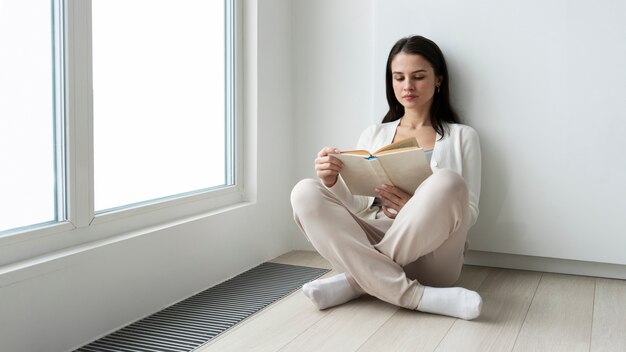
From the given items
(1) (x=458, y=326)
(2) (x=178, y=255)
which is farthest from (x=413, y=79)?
(2) (x=178, y=255)

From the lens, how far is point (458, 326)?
2.05m

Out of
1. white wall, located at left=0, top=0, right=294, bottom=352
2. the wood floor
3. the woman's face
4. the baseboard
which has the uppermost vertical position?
the woman's face

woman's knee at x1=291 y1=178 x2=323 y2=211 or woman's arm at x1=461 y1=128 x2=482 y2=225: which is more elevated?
woman's arm at x1=461 y1=128 x2=482 y2=225

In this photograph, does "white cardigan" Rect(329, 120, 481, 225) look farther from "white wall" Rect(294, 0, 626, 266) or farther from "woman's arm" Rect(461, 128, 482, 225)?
"white wall" Rect(294, 0, 626, 266)

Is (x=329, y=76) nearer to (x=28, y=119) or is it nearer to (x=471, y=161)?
(x=471, y=161)

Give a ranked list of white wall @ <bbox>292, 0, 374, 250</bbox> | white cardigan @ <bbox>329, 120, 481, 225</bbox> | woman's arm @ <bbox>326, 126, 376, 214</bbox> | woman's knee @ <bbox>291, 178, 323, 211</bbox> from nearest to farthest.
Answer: woman's knee @ <bbox>291, 178, 323, 211</bbox> < woman's arm @ <bbox>326, 126, 376, 214</bbox> < white cardigan @ <bbox>329, 120, 481, 225</bbox> < white wall @ <bbox>292, 0, 374, 250</bbox>

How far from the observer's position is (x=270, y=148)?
311 centimetres

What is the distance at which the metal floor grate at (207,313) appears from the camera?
198 cm

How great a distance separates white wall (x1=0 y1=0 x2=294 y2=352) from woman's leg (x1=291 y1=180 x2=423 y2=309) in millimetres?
532

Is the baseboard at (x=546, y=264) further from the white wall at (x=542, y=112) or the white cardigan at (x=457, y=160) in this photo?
the white cardigan at (x=457, y=160)

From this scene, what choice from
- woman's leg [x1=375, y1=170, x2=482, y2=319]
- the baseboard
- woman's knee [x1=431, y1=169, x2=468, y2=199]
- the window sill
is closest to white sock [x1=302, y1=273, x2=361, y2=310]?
woman's leg [x1=375, y1=170, x2=482, y2=319]

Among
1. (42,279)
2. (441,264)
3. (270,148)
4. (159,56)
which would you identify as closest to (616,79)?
(441,264)

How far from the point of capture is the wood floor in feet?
6.24

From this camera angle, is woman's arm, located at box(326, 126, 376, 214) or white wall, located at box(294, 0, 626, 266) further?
white wall, located at box(294, 0, 626, 266)
